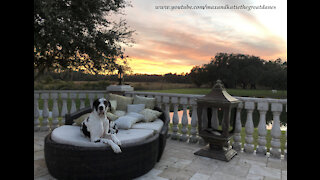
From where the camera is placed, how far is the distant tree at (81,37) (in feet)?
28.5

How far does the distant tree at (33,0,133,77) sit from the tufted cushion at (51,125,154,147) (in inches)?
257

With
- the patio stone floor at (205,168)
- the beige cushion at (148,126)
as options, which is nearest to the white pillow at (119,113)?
the beige cushion at (148,126)

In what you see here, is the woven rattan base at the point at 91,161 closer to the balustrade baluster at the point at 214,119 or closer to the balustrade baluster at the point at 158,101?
the balustrade baluster at the point at 214,119

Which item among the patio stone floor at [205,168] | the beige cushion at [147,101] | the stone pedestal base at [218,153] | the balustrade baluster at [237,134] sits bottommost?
the patio stone floor at [205,168]

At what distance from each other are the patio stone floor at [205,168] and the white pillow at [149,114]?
30.7 inches

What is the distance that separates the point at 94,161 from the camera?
2.69 m

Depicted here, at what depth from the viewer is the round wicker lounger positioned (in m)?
2.69

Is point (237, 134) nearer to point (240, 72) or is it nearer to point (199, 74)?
point (199, 74)

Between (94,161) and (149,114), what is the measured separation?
187 cm

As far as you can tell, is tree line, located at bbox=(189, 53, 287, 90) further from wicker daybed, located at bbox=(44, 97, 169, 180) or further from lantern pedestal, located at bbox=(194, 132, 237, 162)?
wicker daybed, located at bbox=(44, 97, 169, 180)

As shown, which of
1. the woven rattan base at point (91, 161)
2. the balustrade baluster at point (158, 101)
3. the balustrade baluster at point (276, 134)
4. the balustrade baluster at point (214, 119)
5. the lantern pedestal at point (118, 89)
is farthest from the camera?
the lantern pedestal at point (118, 89)

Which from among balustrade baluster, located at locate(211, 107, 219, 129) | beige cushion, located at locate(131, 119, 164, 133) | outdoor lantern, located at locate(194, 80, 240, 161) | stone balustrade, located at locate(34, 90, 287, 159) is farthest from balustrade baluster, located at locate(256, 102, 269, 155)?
beige cushion, located at locate(131, 119, 164, 133)
